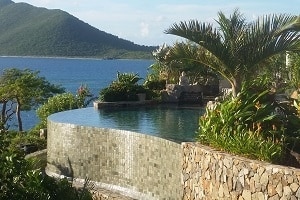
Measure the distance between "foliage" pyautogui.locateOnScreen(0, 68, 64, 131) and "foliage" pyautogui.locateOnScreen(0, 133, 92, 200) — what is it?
1487 cm

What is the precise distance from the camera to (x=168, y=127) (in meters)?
13.1

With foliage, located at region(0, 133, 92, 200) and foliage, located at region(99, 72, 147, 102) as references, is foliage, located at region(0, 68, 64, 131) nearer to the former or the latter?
foliage, located at region(99, 72, 147, 102)

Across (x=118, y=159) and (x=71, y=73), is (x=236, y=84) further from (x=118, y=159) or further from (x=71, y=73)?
(x=71, y=73)

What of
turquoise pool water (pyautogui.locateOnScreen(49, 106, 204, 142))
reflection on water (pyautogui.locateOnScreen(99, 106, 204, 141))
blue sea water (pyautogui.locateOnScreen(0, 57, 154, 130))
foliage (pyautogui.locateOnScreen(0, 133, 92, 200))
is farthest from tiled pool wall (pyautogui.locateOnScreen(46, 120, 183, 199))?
A: blue sea water (pyautogui.locateOnScreen(0, 57, 154, 130))

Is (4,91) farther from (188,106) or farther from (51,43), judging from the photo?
(51,43)

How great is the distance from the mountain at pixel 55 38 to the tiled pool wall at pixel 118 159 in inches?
4608

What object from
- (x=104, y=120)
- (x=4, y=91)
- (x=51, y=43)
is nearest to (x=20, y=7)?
(x=51, y=43)

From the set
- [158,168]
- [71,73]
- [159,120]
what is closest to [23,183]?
[158,168]

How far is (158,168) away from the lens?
1044 cm

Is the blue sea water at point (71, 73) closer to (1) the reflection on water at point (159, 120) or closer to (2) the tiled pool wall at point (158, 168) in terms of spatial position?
(1) the reflection on water at point (159, 120)

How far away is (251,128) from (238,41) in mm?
4717

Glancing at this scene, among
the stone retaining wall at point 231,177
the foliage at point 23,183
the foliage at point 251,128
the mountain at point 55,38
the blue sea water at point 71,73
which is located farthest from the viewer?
the mountain at point 55,38

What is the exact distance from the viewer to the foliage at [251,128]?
810 cm

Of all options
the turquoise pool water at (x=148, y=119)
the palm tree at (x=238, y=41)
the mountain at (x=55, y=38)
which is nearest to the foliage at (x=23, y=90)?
the turquoise pool water at (x=148, y=119)
